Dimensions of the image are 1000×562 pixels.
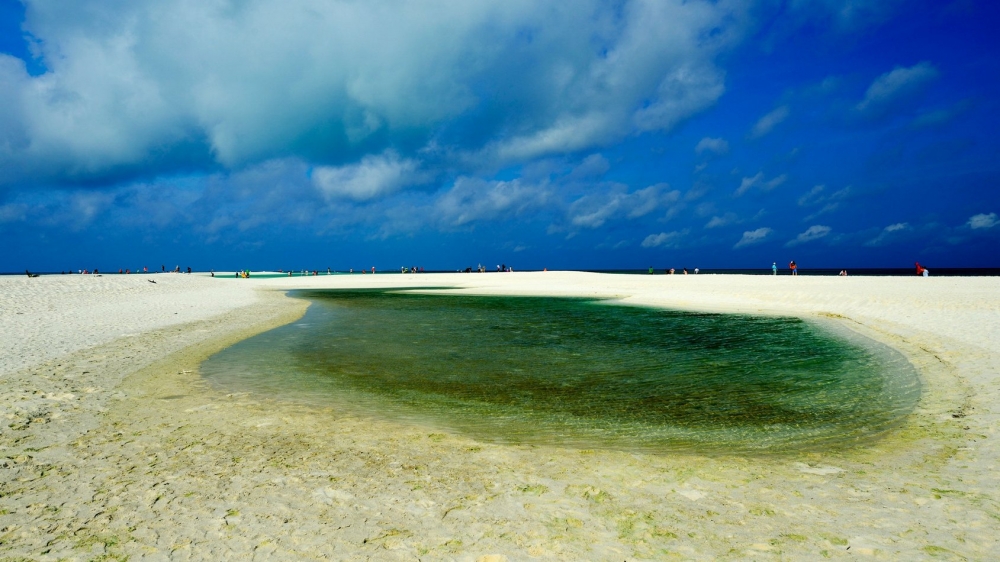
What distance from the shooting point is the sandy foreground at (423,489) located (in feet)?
16.4

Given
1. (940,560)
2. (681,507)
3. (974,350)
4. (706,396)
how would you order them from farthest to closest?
(974,350)
(706,396)
(681,507)
(940,560)

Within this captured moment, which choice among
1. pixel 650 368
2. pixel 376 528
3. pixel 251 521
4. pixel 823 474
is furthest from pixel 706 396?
pixel 251 521

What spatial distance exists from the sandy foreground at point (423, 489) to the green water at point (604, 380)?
28.8 inches

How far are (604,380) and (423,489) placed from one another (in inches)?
293

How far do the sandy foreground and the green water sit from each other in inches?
28.8

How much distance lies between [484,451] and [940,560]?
534 centimetres

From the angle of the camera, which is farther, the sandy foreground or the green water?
the green water

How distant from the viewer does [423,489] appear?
6367 mm

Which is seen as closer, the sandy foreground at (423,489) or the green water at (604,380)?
the sandy foreground at (423,489)

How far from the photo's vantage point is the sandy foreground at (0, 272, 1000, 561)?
16.4 ft

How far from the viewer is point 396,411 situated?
33.2ft

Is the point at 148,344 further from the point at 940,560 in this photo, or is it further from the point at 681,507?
the point at 940,560

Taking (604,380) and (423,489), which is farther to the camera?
(604,380)

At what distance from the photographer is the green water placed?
8.97 m
